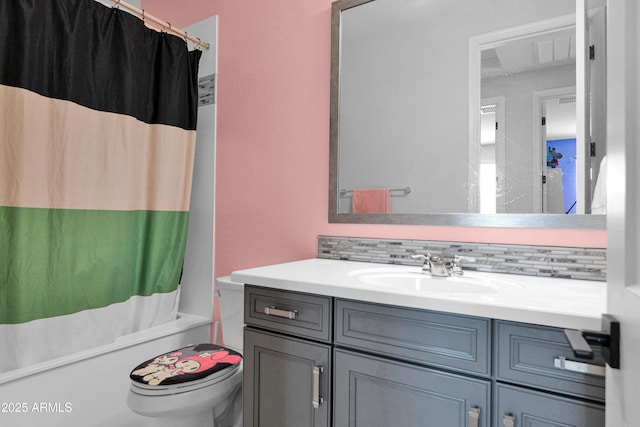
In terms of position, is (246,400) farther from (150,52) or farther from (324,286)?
(150,52)

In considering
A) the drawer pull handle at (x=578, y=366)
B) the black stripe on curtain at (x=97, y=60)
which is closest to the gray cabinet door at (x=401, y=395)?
the drawer pull handle at (x=578, y=366)

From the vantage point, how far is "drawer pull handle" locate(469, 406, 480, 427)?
2.80 feet

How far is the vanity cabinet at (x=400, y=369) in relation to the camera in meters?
0.80

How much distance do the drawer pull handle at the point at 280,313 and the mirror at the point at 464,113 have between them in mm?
599

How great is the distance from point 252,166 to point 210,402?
44.9 inches

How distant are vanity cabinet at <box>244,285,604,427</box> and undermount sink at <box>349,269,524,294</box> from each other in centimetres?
18

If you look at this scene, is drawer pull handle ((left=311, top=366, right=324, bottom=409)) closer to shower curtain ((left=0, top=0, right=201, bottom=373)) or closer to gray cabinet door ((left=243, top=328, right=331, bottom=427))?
gray cabinet door ((left=243, top=328, right=331, bottom=427))

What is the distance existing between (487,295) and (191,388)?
1.03 meters

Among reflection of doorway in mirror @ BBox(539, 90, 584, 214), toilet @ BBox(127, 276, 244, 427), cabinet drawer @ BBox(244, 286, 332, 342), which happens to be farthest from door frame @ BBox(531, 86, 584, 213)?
toilet @ BBox(127, 276, 244, 427)

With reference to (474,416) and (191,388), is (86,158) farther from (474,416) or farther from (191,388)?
(474,416)

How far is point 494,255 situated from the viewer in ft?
4.36

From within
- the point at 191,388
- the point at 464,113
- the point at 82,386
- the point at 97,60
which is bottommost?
the point at 82,386

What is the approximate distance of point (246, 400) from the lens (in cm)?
125

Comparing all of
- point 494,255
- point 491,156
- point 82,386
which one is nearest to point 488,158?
point 491,156
